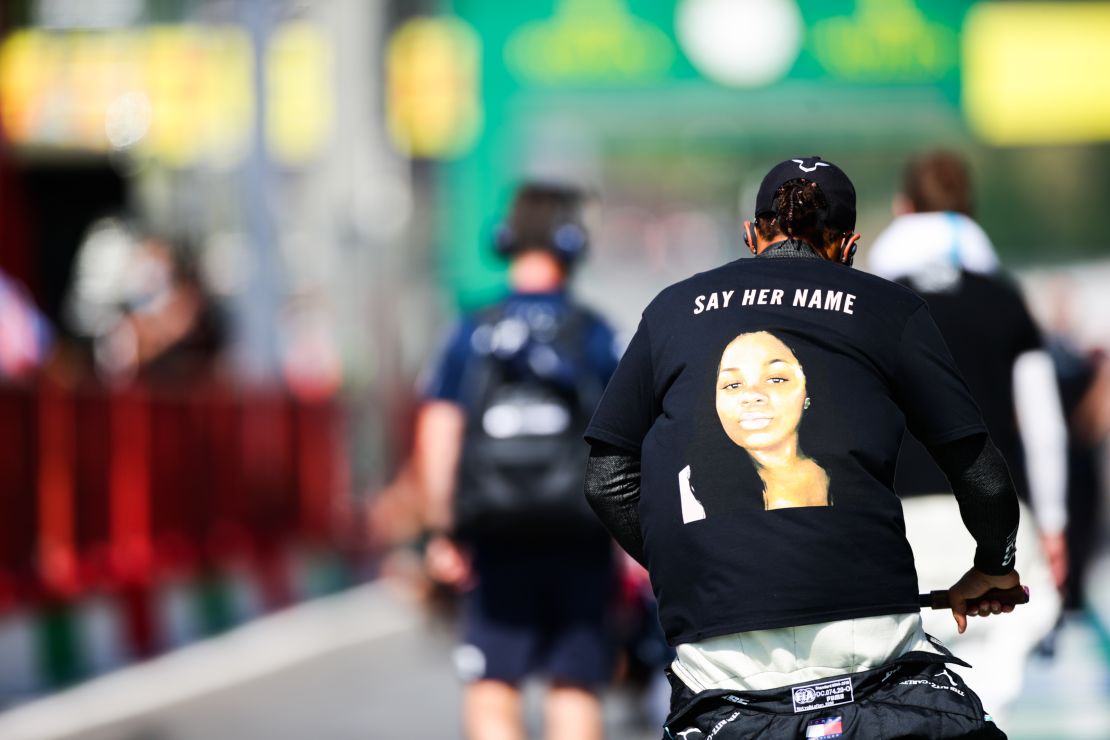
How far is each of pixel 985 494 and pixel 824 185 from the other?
61cm

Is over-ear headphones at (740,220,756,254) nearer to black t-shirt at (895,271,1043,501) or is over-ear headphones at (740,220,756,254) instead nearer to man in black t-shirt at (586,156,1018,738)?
man in black t-shirt at (586,156,1018,738)

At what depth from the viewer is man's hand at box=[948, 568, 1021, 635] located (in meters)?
4.04

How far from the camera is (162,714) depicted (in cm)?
920

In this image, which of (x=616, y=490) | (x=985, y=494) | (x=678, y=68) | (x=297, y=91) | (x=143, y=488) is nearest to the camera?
(x=985, y=494)

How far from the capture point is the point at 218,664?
10945mm

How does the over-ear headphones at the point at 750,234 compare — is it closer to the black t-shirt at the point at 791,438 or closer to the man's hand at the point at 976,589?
the black t-shirt at the point at 791,438

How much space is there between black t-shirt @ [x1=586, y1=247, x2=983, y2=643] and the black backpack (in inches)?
93.6

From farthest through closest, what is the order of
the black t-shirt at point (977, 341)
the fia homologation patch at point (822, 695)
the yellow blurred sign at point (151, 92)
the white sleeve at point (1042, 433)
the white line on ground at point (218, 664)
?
the yellow blurred sign at point (151, 92), the white line on ground at point (218, 664), the white sleeve at point (1042, 433), the black t-shirt at point (977, 341), the fia homologation patch at point (822, 695)

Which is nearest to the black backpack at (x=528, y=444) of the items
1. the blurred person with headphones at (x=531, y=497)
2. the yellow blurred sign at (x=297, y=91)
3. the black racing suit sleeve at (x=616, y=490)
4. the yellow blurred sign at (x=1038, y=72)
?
the blurred person with headphones at (x=531, y=497)

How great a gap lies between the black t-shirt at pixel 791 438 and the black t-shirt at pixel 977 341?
2133mm

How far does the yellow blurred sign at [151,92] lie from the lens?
29.0m

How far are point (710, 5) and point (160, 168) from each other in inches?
381

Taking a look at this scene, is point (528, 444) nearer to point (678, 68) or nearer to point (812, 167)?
point (812, 167)

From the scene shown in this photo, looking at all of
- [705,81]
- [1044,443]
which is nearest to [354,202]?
[705,81]
